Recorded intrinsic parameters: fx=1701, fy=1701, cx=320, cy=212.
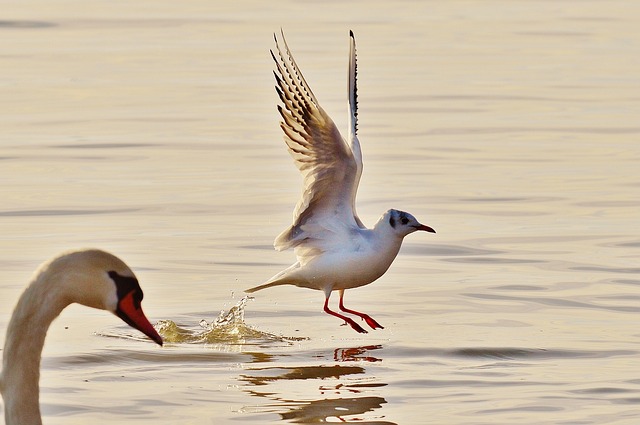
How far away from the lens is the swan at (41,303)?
5980 millimetres

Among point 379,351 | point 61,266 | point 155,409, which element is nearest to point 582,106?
point 379,351

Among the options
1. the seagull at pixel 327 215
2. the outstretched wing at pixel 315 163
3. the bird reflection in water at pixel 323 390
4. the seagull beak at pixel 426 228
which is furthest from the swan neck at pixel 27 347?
the seagull beak at pixel 426 228

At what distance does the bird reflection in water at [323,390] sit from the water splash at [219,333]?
62cm

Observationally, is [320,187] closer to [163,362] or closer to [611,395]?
[163,362]

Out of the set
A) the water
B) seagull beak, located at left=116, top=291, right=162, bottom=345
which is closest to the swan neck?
seagull beak, located at left=116, top=291, right=162, bottom=345

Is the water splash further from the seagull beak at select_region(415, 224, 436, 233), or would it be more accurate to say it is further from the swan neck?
the swan neck

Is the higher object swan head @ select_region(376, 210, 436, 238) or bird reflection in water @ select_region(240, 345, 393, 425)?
swan head @ select_region(376, 210, 436, 238)

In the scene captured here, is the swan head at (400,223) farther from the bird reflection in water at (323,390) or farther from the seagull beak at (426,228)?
the bird reflection in water at (323,390)

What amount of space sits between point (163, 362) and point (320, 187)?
2.52 m

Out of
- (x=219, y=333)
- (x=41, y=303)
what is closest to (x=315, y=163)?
(x=219, y=333)

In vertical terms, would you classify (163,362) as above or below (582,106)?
below

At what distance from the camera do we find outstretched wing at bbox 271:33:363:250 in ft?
40.5

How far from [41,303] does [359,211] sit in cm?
998

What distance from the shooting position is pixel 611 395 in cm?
974
